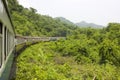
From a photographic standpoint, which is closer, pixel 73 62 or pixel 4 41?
pixel 4 41

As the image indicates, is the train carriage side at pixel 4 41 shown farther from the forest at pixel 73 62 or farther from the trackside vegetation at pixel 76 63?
the trackside vegetation at pixel 76 63

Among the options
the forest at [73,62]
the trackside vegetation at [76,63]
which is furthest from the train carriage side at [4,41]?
the trackside vegetation at [76,63]

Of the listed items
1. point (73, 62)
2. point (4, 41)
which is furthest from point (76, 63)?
point (4, 41)

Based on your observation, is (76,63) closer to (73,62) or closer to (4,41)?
(73,62)

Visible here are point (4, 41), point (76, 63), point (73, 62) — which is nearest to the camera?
point (4, 41)

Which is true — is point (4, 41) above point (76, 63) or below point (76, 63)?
above

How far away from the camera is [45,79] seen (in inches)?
332

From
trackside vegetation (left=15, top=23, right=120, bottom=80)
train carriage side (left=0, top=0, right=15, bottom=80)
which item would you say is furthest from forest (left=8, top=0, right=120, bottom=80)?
train carriage side (left=0, top=0, right=15, bottom=80)

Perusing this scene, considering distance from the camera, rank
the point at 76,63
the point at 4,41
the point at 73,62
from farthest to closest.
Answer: the point at 73,62, the point at 76,63, the point at 4,41

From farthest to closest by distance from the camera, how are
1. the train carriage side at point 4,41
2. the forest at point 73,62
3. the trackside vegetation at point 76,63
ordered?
the trackside vegetation at point 76,63 → the forest at point 73,62 → the train carriage side at point 4,41

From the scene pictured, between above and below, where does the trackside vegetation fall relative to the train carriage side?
below

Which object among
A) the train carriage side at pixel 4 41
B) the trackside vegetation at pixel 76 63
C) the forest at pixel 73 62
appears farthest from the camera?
the trackside vegetation at pixel 76 63

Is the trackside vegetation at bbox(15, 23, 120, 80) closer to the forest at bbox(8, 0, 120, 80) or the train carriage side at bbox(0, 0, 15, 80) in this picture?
the forest at bbox(8, 0, 120, 80)

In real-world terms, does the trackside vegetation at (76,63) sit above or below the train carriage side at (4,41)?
below
